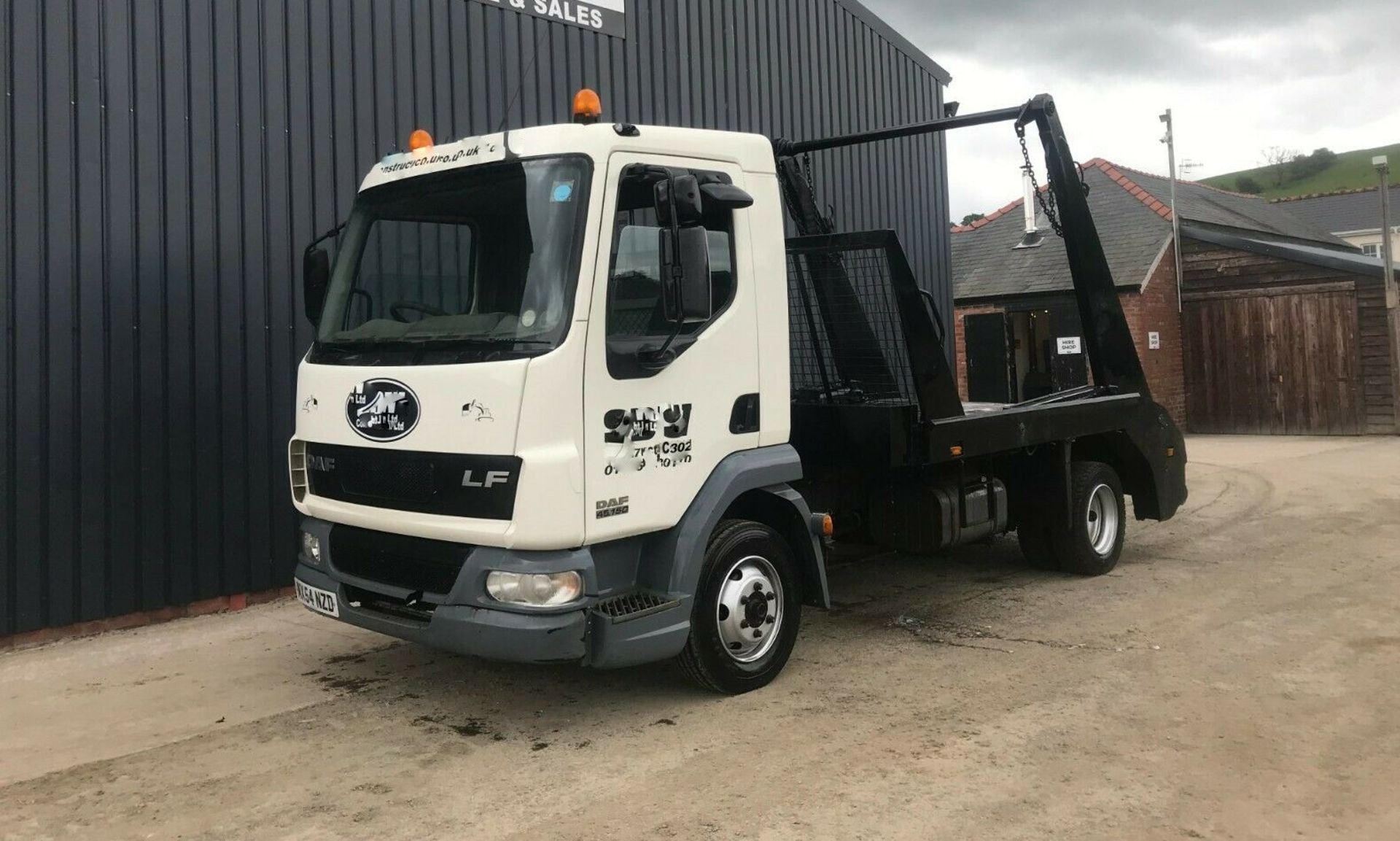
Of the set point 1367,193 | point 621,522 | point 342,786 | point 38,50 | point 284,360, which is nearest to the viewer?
point 342,786

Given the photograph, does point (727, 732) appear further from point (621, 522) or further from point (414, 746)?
point (414, 746)

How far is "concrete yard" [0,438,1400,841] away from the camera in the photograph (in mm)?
3945

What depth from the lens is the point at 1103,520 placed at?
826cm

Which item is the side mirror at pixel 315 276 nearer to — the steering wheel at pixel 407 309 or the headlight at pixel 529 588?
the steering wheel at pixel 407 309

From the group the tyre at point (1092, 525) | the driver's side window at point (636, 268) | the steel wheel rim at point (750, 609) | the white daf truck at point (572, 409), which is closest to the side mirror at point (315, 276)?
the white daf truck at point (572, 409)

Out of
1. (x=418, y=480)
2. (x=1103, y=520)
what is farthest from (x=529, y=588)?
(x=1103, y=520)

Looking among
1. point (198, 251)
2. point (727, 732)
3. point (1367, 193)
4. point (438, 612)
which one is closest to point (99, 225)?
point (198, 251)

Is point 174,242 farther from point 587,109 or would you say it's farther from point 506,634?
point 506,634

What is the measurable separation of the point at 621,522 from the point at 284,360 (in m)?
4.24

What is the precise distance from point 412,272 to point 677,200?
1.42 meters

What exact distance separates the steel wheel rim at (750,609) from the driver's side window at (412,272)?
1807 mm

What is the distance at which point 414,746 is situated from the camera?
4.78 metres

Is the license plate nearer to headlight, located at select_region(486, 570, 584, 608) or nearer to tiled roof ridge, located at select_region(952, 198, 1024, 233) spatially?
headlight, located at select_region(486, 570, 584, 608)

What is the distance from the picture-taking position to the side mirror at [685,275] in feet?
14.7
